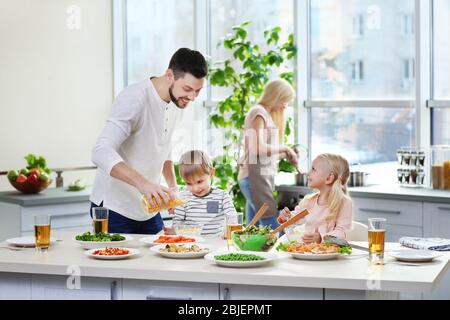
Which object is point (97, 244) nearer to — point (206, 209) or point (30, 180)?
point (206, 209)

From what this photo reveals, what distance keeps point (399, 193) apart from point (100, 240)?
2.18 meters

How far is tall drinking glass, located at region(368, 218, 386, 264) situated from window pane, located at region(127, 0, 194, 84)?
4.02 m

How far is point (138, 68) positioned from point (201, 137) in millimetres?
912

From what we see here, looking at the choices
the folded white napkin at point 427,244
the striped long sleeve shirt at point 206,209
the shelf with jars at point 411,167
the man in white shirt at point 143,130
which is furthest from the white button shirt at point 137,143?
the shelf with jars at point 411,167

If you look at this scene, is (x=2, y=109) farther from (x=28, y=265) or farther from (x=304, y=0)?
(x=28, y=265)

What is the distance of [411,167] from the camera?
16.6 ft

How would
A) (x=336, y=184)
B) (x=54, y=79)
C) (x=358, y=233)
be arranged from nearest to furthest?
(x=358, y=233), (x=336, y=184), (x=54, y=79)

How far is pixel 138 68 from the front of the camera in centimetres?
670

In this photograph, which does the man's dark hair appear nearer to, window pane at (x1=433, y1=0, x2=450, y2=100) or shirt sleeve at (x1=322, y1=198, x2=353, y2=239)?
shirt sleeve at (x1=322, y1=198, x2=353, y2=239)

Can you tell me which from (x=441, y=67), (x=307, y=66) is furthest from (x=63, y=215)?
(x=441, y=67)

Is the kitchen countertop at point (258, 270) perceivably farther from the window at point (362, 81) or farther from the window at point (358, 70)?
the window at point (358, 70)

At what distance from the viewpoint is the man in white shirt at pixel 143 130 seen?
3420mm
